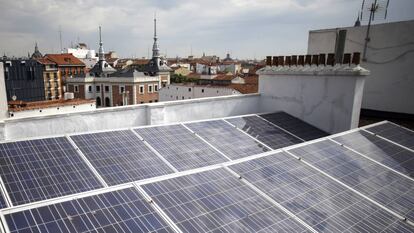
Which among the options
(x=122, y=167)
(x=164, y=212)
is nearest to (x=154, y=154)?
(x=122, y=167)

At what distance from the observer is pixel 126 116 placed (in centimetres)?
1270

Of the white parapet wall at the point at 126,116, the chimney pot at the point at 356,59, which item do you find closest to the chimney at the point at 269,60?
the white parapet wall at the point at 126,116

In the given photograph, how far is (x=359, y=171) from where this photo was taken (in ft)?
28.4

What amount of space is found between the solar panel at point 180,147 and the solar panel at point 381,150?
458cm

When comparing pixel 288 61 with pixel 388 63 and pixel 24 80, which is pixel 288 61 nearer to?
pixel 388 63

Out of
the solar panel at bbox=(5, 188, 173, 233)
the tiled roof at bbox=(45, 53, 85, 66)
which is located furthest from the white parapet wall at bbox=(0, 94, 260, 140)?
the tiled roof at bbox=(45, 53, 85, 66)

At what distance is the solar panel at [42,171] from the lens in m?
7.10

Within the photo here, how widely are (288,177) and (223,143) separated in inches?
159

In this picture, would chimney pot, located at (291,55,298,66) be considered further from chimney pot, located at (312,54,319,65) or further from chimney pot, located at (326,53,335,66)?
chimney pot, located at (326,53,335,66)

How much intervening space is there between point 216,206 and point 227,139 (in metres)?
5.73

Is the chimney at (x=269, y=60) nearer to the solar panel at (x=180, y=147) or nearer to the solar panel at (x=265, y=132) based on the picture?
the solar panel at (x=265, y=132)

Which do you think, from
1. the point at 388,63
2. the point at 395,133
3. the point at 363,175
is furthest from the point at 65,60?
the point at 363,175

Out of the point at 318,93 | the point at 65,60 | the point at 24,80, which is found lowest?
the point at 24,80

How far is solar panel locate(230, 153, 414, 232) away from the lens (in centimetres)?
624
